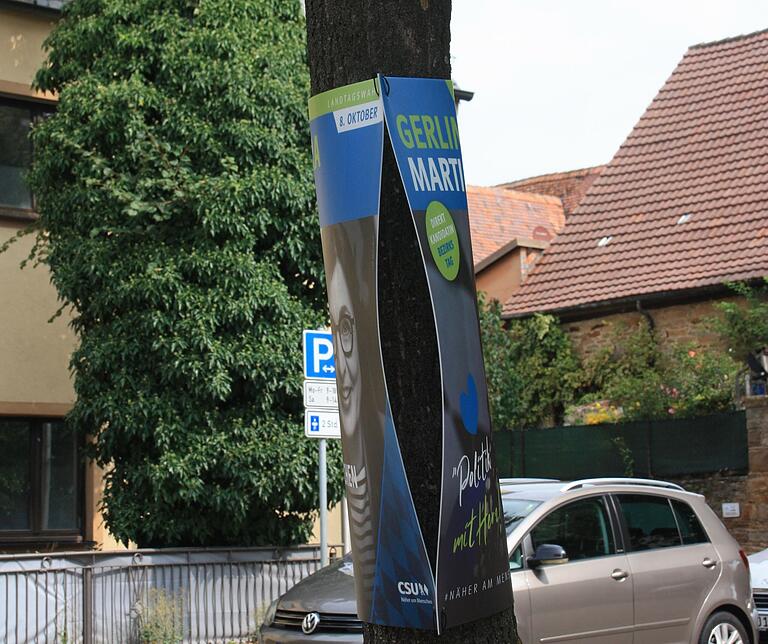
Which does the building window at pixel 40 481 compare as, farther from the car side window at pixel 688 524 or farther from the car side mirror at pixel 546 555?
the car side mirror at pixel 546 555

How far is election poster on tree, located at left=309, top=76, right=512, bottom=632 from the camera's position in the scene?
493 cm

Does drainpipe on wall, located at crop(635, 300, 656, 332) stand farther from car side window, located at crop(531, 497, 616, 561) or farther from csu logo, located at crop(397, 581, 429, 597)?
csu logo, located at crop(397, 581, 429, 597)

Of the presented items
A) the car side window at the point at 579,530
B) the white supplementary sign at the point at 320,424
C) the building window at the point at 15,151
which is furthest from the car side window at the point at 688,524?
the building window at the point at 15,151

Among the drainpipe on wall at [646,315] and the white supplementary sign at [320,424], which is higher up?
the drainpipe on wall at [646,315]

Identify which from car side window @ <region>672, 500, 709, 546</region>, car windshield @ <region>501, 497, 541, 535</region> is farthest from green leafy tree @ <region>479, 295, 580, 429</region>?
car windshield @ <region>501, 497, 541, 535</region>

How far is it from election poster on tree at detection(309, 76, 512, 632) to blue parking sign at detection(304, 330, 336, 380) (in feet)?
22.8

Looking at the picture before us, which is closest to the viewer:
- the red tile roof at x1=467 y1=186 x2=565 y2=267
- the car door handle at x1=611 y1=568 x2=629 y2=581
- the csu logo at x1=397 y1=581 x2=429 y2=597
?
the csu logo at x1=397 y1=581 x2=429 y2=597

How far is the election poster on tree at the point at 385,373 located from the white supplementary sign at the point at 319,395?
6.80 metres

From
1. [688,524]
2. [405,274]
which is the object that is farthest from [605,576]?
[405,274]

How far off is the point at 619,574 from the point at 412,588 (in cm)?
527

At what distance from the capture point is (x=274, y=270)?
14828mm

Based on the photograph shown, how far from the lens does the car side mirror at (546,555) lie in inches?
367

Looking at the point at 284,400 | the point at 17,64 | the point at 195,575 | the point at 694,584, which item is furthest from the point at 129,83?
the point at 694,584

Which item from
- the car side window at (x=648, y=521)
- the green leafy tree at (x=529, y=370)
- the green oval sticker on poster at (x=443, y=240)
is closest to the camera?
the green oval sticker on poster at (x=443, y=240)
